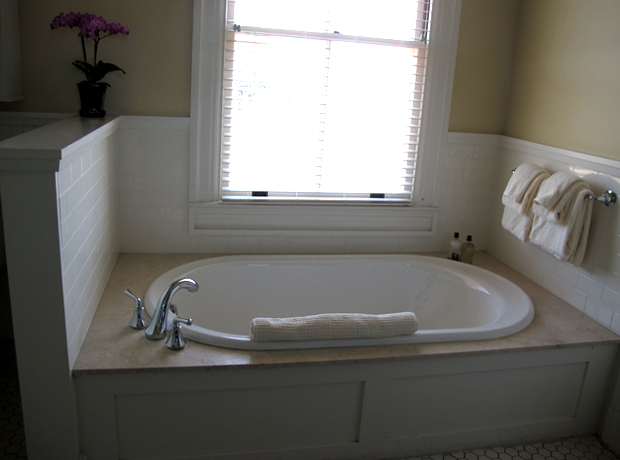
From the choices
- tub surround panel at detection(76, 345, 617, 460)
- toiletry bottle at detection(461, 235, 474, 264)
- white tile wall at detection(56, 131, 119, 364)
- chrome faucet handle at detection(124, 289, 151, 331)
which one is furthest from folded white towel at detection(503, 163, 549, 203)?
white tile wall at detection(56, 131, 119, 364)

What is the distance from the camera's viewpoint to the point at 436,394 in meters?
2.10

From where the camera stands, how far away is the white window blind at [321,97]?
2.72 meters

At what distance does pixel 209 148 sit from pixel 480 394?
173 cm

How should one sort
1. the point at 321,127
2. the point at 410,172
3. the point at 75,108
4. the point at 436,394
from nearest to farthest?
the point at 436,394, the point at 75,108, the point at 321,127, the point at 410,172

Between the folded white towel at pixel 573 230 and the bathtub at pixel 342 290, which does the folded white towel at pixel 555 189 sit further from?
the bathtub at pixel 342 290

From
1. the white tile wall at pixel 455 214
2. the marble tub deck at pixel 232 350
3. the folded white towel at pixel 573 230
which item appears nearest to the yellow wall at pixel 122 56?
the white tile wall at pixel 455 214

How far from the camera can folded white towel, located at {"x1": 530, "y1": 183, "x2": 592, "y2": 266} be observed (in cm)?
232

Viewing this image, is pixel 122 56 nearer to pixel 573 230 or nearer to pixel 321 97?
pixel 321 97

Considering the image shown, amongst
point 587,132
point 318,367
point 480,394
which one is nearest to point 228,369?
point 318,367

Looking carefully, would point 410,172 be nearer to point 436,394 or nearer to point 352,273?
point 352,273

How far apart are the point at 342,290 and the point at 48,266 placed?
160 cm

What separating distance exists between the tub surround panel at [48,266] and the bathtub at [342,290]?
60 cm

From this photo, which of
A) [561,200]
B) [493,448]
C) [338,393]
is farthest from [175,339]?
[561,200]

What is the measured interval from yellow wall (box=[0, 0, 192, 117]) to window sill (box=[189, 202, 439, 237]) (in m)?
0.57
